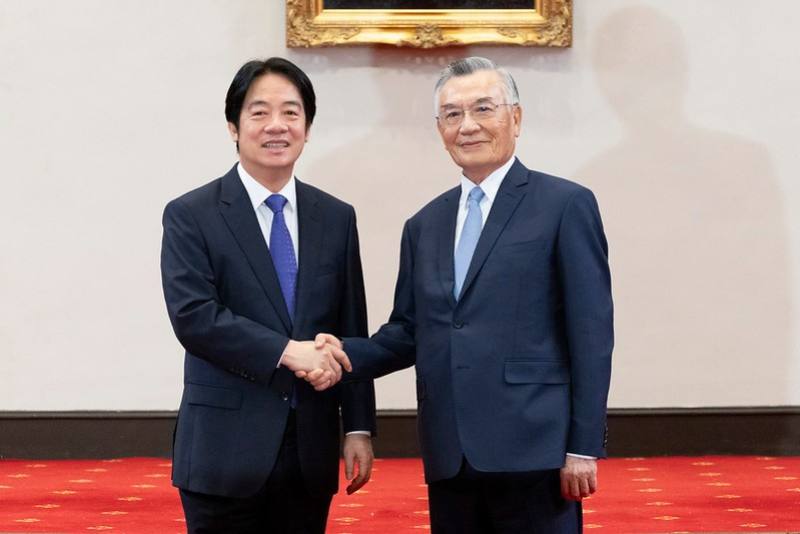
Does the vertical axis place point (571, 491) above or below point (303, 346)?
below

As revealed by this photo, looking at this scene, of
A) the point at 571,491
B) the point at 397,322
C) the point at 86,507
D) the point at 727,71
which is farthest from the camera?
the point at 727,71

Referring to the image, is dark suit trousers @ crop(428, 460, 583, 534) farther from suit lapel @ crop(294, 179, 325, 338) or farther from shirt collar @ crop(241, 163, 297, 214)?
shirt collar @ crop(241, 163, 297, 214)

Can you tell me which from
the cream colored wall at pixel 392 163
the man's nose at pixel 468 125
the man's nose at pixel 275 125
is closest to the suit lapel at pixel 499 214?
the man's nose at pixel 468 125

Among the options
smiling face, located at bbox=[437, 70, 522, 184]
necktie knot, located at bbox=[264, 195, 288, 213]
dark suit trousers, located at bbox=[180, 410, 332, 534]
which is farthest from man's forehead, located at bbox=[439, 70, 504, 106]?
dark suit trousers, located at bbox=[180, 410, 332, 534]

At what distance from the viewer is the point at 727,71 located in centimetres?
585

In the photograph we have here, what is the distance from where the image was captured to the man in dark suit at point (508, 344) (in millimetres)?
2607

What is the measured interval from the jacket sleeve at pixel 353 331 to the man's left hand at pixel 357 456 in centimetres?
2

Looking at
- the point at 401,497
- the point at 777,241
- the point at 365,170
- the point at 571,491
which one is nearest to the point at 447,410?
the point at 571,491

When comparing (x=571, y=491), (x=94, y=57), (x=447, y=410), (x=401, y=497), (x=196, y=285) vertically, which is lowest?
(x=401, y=497)

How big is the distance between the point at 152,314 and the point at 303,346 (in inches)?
134

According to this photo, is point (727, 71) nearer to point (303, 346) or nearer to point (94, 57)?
point (94, 57)

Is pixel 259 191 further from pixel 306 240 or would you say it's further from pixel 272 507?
pixel 272 507

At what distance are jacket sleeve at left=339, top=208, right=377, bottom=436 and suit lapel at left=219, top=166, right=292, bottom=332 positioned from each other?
0.62 ft

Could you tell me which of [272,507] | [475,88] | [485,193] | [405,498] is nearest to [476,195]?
[485,193]
